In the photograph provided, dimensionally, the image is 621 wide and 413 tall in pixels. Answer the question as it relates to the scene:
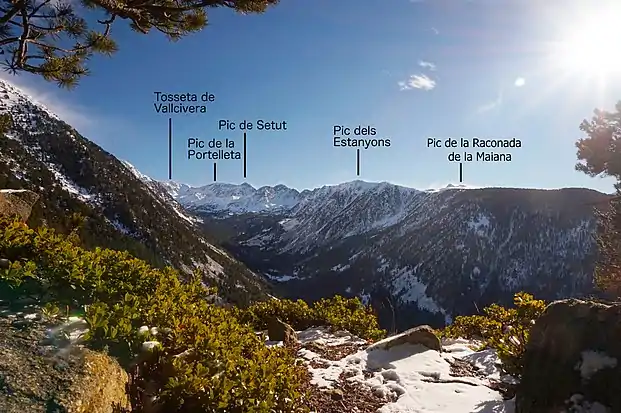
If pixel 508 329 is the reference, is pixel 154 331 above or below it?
above

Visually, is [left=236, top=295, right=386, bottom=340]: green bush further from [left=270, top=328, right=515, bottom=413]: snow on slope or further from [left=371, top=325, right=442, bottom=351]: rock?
[left=371, top=325, right=442, bottom=351]: rock

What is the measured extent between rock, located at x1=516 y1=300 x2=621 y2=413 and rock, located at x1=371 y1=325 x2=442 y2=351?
4267mm

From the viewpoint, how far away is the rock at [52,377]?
3.32 metres

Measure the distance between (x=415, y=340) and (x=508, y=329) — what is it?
2013 millimetres

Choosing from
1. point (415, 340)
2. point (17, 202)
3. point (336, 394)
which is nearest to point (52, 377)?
point (336, 394)

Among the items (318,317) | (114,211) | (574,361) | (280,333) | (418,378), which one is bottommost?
(318,317)

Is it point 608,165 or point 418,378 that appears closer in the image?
point 418,378

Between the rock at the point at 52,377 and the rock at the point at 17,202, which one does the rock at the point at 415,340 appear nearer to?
the rock at the point at 52,377

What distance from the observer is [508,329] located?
8.46 metres

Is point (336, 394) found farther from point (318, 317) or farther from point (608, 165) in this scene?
point (608, 165)

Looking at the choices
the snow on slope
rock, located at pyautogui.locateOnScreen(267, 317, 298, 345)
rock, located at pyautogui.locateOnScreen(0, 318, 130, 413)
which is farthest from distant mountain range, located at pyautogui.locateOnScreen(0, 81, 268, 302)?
rock, located at pyautogui.locateOnScreen(0, 318, 130, 413)

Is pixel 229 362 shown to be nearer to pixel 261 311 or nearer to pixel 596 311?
pixel 596 311

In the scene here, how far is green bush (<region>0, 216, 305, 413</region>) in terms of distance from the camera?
440 centimetres

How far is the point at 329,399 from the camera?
6707 millimetres
